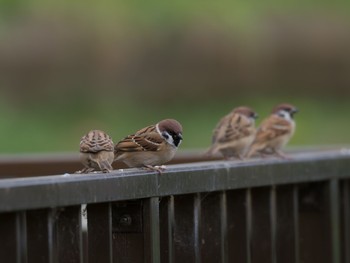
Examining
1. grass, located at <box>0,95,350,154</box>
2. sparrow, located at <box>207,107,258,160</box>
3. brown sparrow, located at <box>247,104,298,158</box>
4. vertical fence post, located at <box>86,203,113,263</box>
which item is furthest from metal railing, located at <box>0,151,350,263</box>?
grass, located at <box>0,95,350,154</box>

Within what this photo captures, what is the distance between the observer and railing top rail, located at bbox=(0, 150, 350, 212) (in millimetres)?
3928

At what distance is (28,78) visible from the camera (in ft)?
61.1

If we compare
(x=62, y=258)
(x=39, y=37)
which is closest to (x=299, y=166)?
(x=62, y=258)

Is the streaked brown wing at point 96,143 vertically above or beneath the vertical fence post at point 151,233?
above

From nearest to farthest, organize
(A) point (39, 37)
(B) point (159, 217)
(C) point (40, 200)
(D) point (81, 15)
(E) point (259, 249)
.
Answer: (C) point (40, 200), (B) point (159, 217), (E) point (259, 249), (A) point (39, 37), (D) point (81, 15)

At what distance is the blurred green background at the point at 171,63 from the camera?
725 inches

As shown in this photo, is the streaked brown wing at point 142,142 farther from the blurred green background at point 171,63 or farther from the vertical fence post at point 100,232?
the blurred green background at point 171,63

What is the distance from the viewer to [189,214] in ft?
16.3

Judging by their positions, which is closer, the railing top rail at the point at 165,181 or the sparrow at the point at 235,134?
the railing top rail at the point at 165,181

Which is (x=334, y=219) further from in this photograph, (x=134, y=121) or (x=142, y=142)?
(x=134, y=121)

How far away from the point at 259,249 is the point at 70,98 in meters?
14.2

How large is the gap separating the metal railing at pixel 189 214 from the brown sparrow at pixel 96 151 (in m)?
0.42

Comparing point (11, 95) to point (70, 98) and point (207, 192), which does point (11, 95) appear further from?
point (207, 192)

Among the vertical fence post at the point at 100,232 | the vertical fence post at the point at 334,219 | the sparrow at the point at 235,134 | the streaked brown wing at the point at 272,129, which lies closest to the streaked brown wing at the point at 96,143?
the vertical fence post at the point at 100,232
